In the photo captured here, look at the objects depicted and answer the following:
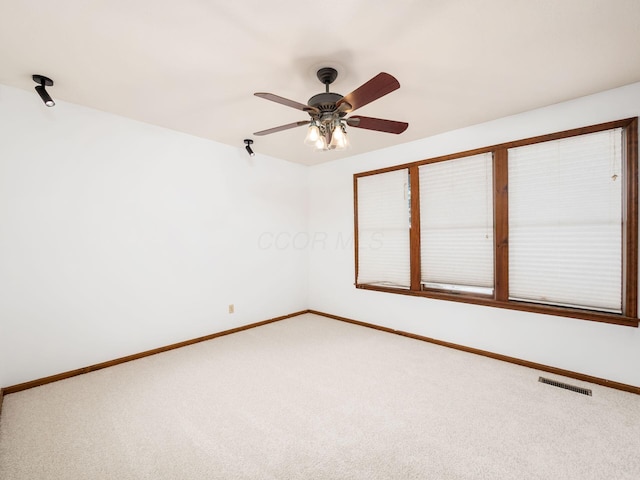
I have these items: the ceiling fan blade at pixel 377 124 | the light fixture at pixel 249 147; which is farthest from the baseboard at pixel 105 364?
the ceiling fan blade at pixel 377 124

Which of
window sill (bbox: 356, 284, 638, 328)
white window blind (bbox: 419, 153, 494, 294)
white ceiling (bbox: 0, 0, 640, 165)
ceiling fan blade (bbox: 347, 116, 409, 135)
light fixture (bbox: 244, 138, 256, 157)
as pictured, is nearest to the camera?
white ceiling (bbox: 0, 0, 640, 165)

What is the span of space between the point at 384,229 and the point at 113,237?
3349 millimetres

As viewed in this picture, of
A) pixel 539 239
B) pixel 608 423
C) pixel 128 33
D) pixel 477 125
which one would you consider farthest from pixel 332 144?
pixel 608 423

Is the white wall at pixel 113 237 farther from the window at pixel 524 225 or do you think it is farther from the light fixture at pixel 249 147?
the window at pixel 524 225

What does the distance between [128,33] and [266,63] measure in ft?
2.87

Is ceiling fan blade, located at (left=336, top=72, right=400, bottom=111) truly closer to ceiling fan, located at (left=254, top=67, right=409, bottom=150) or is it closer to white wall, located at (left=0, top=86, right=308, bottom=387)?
ceiling fan, located at (left=254, top=67, right=409, bottom=150)

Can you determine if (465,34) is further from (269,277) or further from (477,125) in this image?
(269,277)

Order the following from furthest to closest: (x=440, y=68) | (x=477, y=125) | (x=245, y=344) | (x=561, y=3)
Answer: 1. (x=245, y=344)
2. (x=477, y=125)
3. (x=440, y=68)
4. (x=561, y=3)

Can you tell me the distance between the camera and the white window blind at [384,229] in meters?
4.06

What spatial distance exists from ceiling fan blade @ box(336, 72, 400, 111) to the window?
205 cm

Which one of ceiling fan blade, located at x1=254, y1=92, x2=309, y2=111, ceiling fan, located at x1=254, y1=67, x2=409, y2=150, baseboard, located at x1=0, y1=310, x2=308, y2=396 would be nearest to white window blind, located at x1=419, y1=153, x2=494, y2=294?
ceiling fan, located at x1=254, y1=67, x2=409, y2=150

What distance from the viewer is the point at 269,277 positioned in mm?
4676

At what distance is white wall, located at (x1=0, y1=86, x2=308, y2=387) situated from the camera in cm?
259

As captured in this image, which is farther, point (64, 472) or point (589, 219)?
point (589, 219)
